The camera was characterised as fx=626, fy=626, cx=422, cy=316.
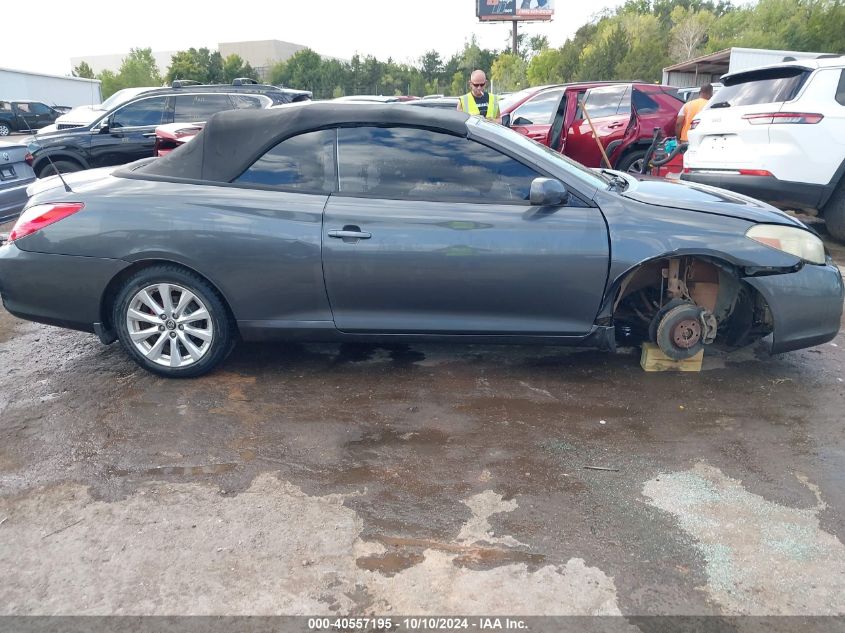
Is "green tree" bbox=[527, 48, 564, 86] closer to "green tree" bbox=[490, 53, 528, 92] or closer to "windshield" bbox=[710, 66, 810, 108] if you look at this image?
"green tree" bbox=[490, 53, 528, 92]

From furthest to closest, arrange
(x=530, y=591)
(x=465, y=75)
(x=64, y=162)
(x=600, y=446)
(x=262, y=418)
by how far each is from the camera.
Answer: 1. (x=465, y=75)
2. (x=64, y=162)
3. (x=262, y=418)
4. (x=600, y=446)
5. (x=530, y=591)

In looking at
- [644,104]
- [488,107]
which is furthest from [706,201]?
[644,104]

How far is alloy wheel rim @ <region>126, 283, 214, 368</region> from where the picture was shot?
12.1ft

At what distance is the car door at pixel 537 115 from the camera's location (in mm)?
8922

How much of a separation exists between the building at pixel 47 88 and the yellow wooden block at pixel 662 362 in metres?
43.4

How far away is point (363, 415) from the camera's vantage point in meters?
3.42

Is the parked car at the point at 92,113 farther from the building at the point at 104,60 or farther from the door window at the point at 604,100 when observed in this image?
the building at the point at 104,60

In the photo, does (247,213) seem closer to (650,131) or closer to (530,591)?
(530,591)

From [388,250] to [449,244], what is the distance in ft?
1.12

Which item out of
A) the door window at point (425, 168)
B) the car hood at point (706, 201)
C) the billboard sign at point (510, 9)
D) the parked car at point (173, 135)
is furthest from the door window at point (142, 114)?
the billboard sign at point (510, 9)

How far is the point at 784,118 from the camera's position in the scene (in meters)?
6.33

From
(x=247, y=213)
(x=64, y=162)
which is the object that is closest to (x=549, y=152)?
(x=247, y=213)

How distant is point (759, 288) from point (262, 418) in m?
2.86

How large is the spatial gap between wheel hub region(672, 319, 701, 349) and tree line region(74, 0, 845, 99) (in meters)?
43.7
